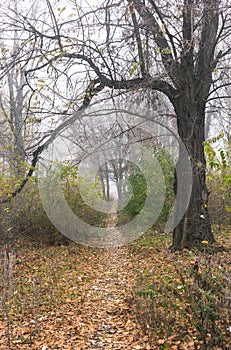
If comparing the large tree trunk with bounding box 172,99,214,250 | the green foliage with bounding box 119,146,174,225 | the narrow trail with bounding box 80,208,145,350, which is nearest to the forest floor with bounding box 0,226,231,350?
the narrow trail with bounding box 80,208,145,350

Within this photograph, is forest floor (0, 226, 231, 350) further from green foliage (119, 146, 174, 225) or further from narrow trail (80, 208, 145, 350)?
green foliage (119, 146, 174, 225)

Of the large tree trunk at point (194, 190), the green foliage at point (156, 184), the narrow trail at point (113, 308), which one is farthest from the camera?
the green foliage at point (156, 184)

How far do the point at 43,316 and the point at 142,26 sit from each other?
14.1 ft

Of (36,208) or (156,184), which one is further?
(156,184)

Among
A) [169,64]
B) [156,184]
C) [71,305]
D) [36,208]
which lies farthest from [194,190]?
[156,184]

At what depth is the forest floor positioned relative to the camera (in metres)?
3.40

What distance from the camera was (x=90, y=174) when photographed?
409 inches

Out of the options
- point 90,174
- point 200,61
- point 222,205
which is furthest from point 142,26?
point 222,205

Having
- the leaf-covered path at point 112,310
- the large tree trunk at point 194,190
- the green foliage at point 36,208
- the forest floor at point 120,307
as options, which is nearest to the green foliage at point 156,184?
the green foliage at point 36,208

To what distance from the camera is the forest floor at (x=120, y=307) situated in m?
3.40

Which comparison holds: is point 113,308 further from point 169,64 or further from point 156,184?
point 156,184

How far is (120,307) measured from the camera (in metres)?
4.77

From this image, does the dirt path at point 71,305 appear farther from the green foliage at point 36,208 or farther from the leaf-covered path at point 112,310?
the green foliage at point 36,208

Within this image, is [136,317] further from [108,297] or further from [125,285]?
[125,285]
